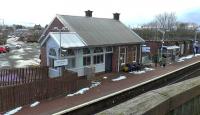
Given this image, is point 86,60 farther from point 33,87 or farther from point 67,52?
point 33,87

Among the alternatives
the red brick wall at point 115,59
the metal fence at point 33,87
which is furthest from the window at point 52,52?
the red brick wall at point 115,59

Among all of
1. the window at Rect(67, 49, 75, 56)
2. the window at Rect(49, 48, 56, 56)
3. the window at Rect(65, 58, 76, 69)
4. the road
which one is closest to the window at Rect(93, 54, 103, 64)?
the window at Rect(65, 58, 76, 69)

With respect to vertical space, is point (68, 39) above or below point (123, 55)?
above

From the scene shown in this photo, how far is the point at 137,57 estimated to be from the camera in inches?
1292

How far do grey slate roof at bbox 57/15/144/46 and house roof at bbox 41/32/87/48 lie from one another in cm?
69

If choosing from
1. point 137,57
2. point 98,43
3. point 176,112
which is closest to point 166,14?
point 137,57

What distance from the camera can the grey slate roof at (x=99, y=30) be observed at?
26.7m

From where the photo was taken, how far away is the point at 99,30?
97.9ft

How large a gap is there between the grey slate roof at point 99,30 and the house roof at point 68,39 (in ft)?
2.28

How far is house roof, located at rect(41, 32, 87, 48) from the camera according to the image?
23328mm

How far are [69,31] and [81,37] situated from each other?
1446 millimetres

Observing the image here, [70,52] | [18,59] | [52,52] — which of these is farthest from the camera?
[18,59]

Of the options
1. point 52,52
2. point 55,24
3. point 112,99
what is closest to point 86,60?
point 52,52

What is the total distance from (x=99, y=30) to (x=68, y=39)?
651 centimetres
